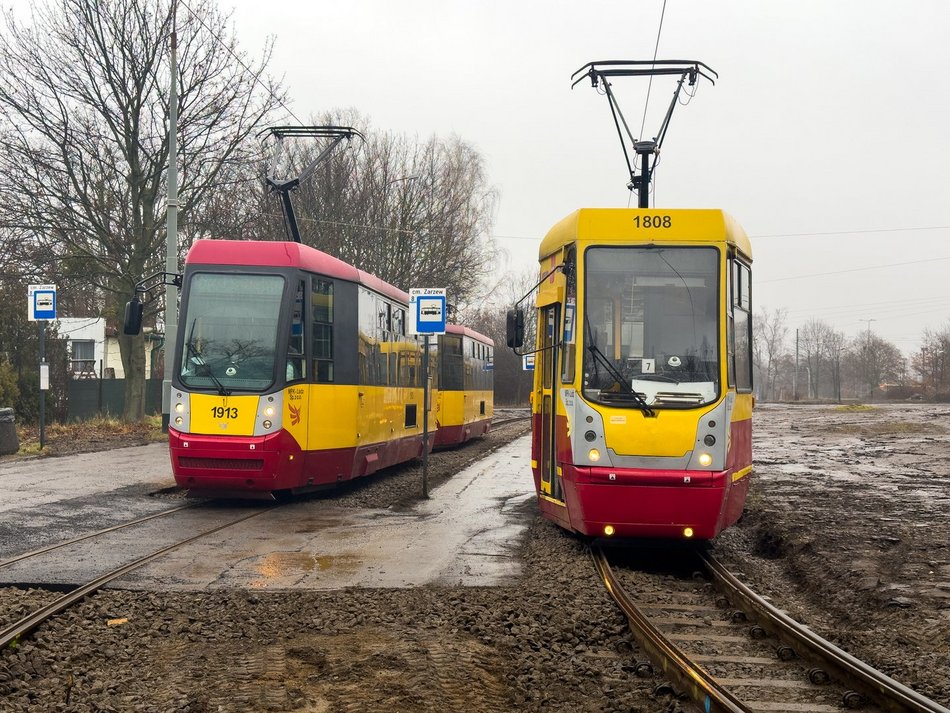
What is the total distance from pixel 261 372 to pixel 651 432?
5367mm

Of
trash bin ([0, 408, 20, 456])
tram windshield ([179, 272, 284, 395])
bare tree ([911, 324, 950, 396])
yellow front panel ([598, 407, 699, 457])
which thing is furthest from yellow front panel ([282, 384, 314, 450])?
bare tree ([911, 324, 950, 396])

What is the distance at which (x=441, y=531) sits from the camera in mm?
11594

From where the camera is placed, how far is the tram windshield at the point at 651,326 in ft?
32.0

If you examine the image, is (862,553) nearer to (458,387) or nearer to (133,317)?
(133,317)

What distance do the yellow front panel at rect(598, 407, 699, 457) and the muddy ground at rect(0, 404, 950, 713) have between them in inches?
43.3

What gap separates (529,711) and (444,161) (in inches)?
1722

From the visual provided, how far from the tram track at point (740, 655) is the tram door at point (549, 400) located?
1.84 m

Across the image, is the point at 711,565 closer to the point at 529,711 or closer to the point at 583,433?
the point at 583,433

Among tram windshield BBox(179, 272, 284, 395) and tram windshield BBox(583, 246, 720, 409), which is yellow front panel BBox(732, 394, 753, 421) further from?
tram windshield BBox(179, 272, 284, 395)

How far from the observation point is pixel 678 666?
19.6 ft

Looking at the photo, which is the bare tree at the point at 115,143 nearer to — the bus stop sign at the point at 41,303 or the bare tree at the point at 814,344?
the bus stop sign at the point at 41,303

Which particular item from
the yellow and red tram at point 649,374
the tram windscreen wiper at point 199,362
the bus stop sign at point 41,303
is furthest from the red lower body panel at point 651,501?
the bus stop sign at point 41,303

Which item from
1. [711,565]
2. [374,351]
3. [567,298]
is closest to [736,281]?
[567,298]

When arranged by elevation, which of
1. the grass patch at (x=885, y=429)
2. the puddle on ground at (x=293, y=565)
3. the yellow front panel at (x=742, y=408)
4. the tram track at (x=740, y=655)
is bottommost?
the tram track at (x=740, y=655)
